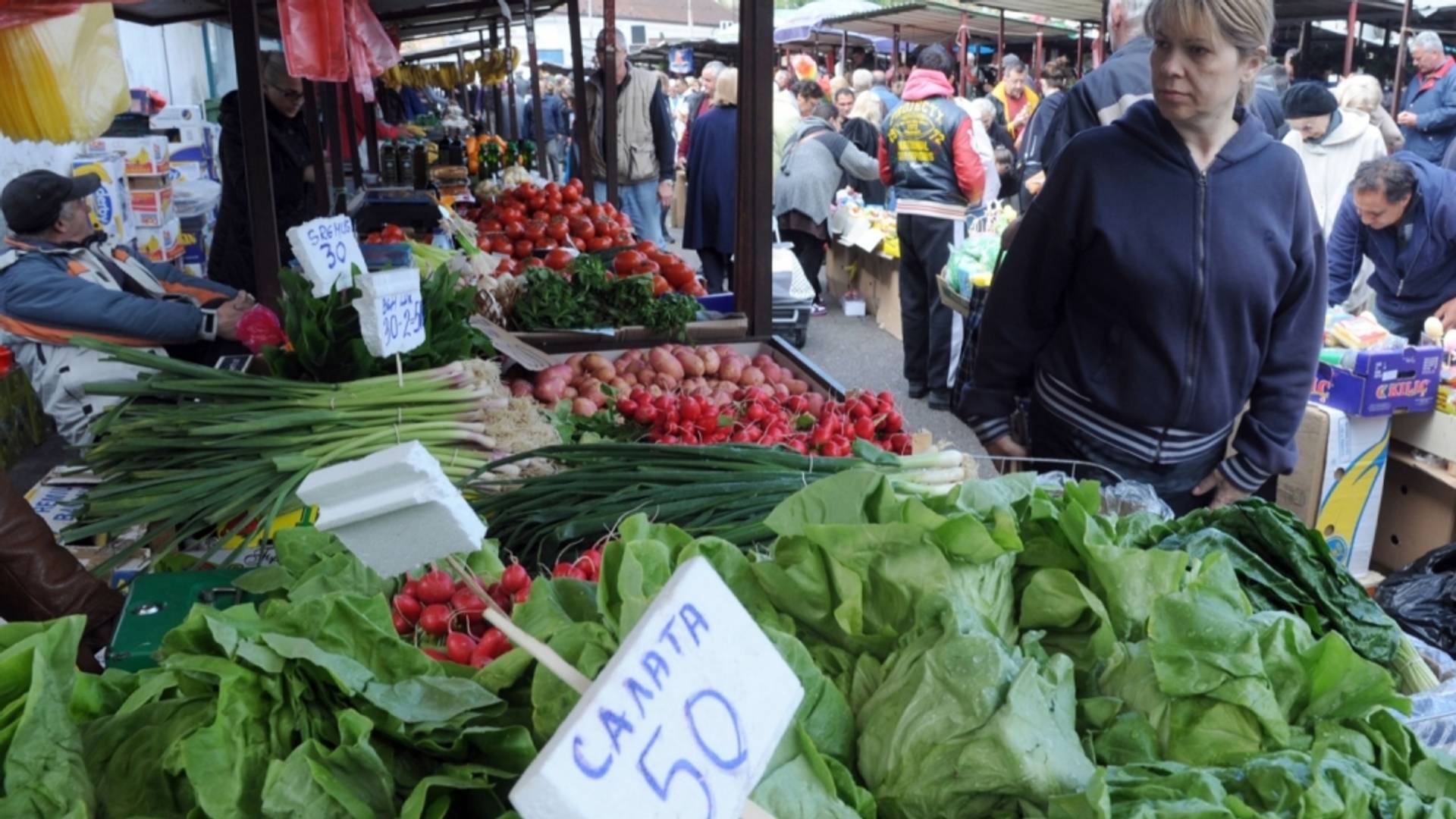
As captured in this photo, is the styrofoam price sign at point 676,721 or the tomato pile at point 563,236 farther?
the tomato pile at point 563,236

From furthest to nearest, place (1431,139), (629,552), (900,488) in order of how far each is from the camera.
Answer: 1. (1431,139)
2. (900,488)
3. (629,552)

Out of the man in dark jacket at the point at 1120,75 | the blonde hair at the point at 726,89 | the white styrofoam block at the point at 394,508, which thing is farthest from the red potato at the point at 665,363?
the blonde hair at the point at 726,89

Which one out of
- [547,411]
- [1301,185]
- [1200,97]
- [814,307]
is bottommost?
[814,307]

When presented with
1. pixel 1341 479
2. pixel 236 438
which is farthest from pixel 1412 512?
pixel 236 438

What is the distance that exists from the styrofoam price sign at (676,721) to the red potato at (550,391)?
248cm

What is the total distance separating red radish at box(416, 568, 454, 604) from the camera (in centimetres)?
177

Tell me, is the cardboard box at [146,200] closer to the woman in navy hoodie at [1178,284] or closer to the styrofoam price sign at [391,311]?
the styrofoam price sign at [391,311]

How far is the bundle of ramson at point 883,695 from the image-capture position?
1020mm

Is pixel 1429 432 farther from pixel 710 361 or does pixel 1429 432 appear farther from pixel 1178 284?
pixel 710 361

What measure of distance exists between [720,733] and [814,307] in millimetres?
8667

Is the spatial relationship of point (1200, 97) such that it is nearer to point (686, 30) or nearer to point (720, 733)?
point (720, 733)

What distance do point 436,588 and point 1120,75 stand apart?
2.98 metres

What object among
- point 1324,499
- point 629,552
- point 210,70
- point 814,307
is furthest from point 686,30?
point 629,552

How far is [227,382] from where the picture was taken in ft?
8.74
